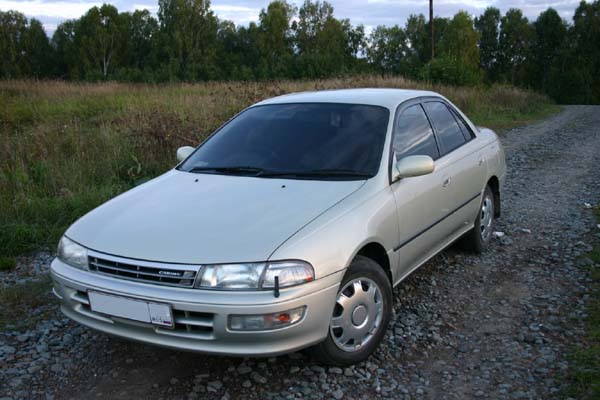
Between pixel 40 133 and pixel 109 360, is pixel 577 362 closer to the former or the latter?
pixel 109 360

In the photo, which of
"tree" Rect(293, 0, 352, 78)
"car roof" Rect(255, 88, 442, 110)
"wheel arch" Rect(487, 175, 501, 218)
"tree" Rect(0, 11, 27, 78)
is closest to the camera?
"car roof" Rect(255, 88, 442, 110)

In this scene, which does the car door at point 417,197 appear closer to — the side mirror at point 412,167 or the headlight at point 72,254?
the side mirror at point 412,167

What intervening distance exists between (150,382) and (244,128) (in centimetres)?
201

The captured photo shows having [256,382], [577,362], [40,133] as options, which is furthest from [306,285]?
[40,133]

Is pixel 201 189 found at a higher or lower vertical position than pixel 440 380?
higher

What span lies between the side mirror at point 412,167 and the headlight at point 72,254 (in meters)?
1.92

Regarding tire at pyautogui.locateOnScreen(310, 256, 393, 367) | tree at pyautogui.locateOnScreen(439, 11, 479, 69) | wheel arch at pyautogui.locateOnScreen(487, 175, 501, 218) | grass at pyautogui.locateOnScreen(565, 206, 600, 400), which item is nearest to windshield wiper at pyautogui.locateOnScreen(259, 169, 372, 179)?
tire at pyautogui.locateOnScreen(310, 256, 393, 367)

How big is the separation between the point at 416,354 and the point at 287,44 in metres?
66.8

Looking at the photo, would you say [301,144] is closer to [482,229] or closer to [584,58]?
[482,229]

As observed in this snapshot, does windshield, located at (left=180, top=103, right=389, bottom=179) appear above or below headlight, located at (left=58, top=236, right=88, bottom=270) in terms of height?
above

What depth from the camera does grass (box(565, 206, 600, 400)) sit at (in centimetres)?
282

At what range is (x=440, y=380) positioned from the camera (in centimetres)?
302

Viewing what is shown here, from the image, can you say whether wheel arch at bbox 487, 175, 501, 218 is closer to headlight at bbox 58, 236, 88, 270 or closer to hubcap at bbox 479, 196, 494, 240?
hubcap at bbox 479, 196, 494, 240

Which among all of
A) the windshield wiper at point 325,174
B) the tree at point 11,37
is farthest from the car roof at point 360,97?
the tree at point 11,37
